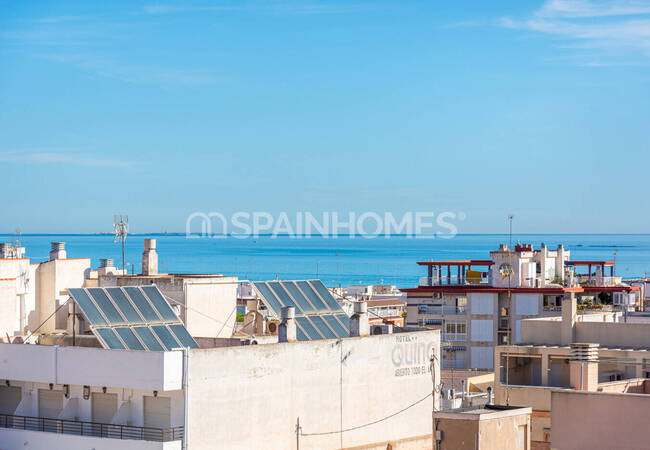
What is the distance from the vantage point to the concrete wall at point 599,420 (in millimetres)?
23797

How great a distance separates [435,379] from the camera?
3825cm

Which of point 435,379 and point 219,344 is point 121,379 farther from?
point 435,379

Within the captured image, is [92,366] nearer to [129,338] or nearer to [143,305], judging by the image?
[129,338]

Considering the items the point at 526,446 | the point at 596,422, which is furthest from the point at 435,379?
the point at 596,422

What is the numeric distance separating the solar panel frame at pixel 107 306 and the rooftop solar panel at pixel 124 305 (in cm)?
18

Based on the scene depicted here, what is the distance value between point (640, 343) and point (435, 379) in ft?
29.3

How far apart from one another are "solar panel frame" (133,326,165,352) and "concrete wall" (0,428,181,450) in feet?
9.57

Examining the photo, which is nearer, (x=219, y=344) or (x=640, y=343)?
(x=219, y=344)

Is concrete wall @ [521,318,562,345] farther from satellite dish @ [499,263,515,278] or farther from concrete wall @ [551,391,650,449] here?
satellite dish @ [499,263,515,278]

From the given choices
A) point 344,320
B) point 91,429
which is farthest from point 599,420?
point 344,320

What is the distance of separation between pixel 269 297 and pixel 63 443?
367 inches

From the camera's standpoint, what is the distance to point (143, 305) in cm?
3291

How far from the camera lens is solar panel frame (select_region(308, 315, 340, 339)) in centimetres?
3672

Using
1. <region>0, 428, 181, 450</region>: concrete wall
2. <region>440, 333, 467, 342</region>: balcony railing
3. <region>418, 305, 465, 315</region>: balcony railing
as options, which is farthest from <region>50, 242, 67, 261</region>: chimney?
<region>418, 305, 465, 315</region>: balcony railing
